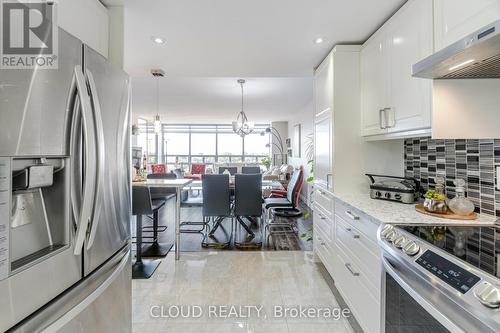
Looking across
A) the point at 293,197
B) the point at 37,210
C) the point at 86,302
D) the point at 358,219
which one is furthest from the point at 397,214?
the point at 293,197

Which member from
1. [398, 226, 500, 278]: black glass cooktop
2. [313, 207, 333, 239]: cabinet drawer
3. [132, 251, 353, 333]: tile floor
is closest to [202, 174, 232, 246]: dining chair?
[132, 251, 353, 333]: tile floor

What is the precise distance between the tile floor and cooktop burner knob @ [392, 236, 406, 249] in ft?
3.47

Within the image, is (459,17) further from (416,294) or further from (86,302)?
(86,302)

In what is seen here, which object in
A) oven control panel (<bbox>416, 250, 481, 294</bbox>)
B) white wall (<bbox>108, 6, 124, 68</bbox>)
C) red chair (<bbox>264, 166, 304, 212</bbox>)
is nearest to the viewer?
oven control panel (<bbox>416, 250, 481, 294</bbox>)

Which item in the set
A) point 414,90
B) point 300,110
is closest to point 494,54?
point 414,90

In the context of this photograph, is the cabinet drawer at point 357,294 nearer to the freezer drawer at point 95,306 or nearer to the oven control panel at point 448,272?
the oven control panel at point 448,272

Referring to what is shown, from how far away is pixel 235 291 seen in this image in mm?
2283

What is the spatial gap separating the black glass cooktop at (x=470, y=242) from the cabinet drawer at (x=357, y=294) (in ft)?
1.61

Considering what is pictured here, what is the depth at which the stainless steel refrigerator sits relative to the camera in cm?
72

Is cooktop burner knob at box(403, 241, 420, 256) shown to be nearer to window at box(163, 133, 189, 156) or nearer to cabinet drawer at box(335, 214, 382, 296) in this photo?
cabinet drawer at box(335, 214, 382, 296)

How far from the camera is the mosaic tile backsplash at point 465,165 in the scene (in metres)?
1.43

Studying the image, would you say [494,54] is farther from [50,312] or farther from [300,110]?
[300,110]

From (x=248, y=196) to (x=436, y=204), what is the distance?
231 cm

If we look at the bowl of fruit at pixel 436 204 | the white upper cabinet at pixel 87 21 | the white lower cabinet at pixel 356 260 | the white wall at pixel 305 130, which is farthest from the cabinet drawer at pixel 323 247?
the white wall at pixel 305 130
